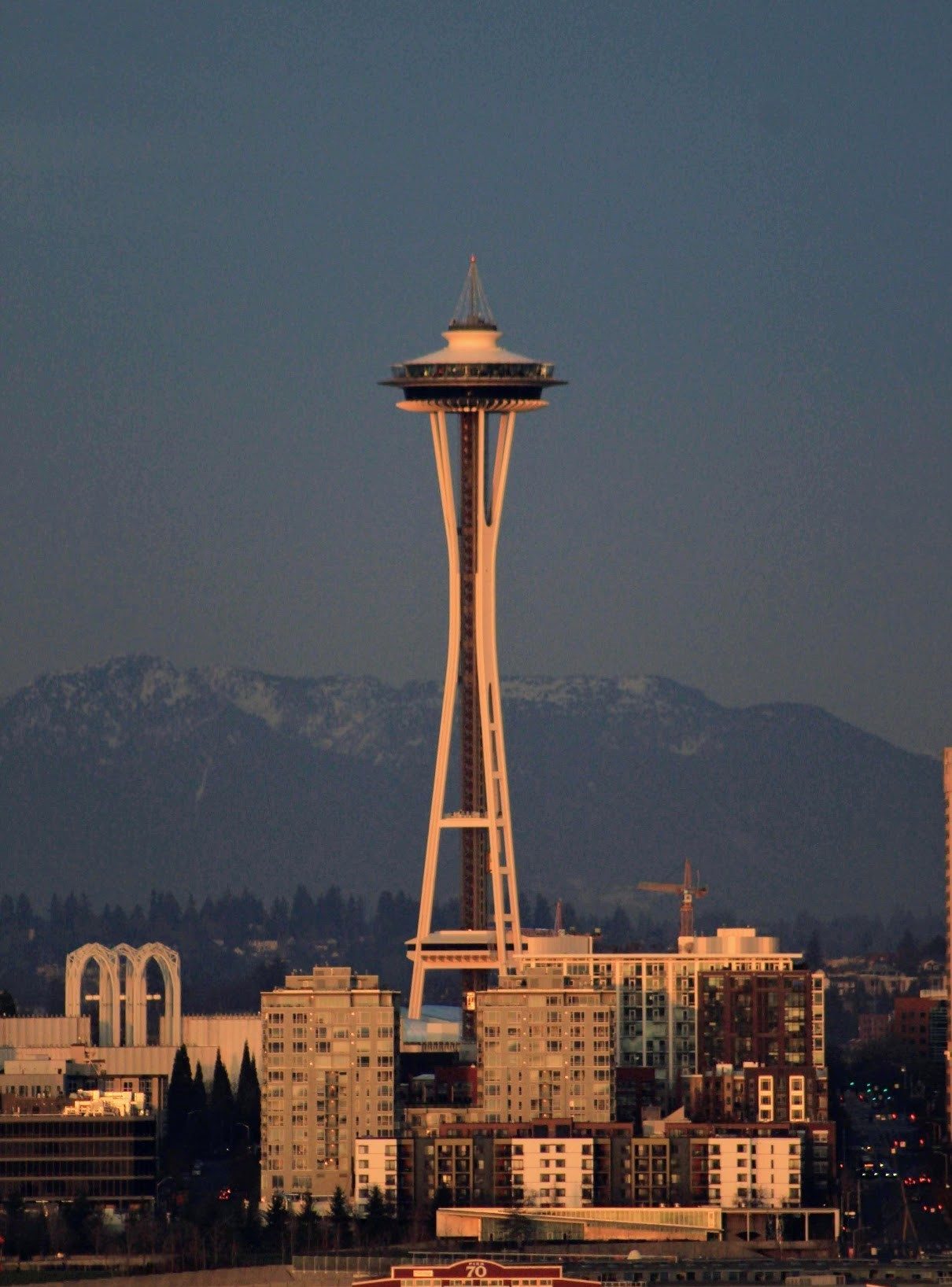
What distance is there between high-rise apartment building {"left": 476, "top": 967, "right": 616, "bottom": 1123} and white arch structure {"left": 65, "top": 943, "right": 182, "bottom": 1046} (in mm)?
25641

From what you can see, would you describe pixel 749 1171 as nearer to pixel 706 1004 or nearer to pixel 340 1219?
pixel 340 1219

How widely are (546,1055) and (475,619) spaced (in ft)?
74.6

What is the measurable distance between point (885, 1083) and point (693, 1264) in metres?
47.2

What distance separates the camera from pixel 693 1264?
86.1 metres

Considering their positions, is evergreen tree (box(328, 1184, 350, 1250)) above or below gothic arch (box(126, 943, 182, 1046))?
below

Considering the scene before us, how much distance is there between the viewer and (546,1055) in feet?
321

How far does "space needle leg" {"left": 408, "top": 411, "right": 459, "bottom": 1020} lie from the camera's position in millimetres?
117438

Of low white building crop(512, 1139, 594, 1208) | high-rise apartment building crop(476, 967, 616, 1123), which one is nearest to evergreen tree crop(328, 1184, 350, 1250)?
low white building crop(512, 1139, 594, 1208)

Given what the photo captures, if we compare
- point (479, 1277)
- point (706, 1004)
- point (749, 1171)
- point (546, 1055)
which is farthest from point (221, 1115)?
point (479, 1277)

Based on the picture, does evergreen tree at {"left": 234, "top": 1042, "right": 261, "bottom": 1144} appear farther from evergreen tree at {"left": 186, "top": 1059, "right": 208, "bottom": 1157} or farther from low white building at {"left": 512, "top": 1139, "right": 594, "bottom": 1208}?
low white building at {"left": 512, "top": 1139, "right": 594, "bottom": 1208}

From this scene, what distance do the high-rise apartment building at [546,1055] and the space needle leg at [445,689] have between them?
19435 millimetres

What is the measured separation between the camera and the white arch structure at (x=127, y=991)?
12438cm

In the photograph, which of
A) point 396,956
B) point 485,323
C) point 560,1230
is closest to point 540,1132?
point 560,1230

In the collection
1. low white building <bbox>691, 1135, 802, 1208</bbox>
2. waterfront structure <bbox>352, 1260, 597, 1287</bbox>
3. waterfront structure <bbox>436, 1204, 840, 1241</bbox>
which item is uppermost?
low white building <bbox>691, 1135, 802, 1208</bbox>
